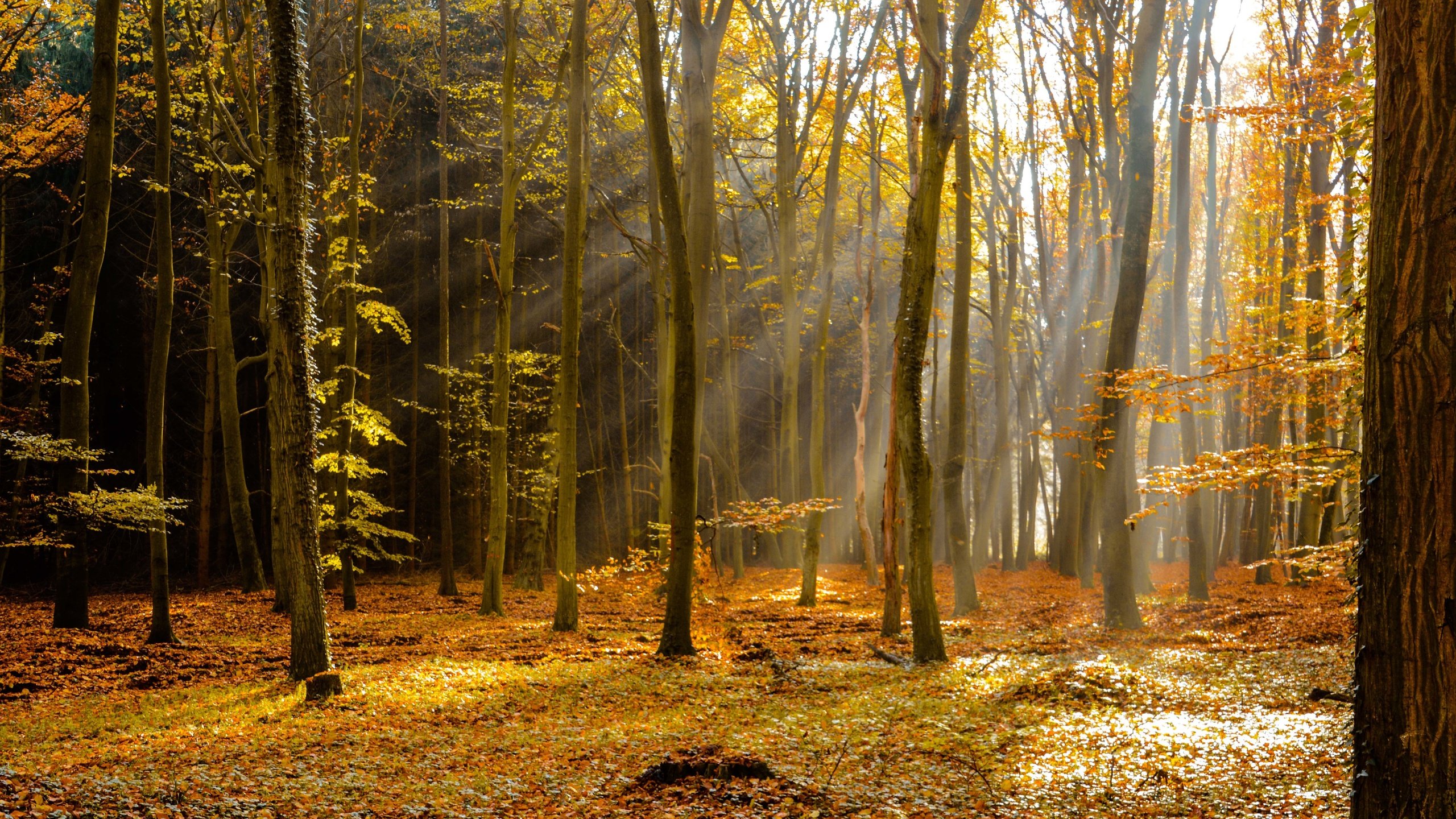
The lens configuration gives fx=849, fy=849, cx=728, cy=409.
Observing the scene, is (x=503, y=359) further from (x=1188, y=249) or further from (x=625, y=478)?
(x=1188, y=249)

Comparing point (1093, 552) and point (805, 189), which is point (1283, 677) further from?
point (805, 189)

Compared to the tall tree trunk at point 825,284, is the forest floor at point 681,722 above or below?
below

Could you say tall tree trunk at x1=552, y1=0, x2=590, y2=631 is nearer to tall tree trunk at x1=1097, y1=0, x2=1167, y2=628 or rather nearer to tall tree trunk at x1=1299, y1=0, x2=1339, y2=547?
tall tree trunk at x1=1097, y1=0, x2=1167, y2=628

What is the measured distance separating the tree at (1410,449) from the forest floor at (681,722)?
2.16m

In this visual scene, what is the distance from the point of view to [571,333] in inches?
481

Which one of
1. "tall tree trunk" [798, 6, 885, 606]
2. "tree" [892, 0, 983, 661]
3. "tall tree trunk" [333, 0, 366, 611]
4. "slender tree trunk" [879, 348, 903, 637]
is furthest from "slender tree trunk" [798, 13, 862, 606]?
"tall tree trunk" [333, 0, 366, 611]

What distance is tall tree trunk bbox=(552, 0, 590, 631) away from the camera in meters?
12.2

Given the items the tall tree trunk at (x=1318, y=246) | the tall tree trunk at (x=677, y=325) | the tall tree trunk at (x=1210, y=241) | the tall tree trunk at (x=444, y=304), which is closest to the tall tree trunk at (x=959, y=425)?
the tall tree trunk at (x=1210, y=241)

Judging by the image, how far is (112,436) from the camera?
68.2ft

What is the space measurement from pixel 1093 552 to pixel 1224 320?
14.8 m

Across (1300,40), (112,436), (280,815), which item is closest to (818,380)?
(1300,40)

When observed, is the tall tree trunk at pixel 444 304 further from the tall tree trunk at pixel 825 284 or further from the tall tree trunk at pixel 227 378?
the tall tree trunk at pixel 825 284

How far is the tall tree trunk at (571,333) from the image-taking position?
12.2m

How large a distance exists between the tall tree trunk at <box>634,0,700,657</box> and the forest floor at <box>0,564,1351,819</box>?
5.14ft
